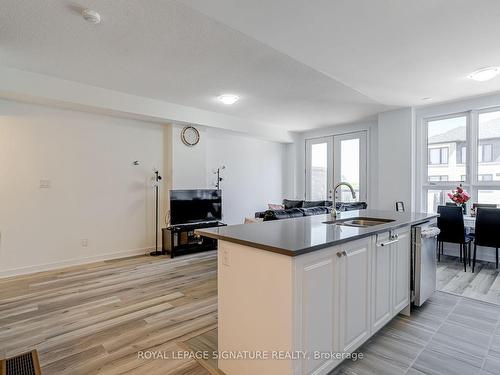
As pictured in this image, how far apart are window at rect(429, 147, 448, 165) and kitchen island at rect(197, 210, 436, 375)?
13.0 ft

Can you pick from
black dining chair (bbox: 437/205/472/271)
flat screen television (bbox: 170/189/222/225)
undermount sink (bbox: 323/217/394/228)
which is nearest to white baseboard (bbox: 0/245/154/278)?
flat screen television (bbox: 170/189/222/225)

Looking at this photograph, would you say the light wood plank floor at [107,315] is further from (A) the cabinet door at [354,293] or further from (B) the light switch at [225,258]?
(A) the cabinet door at [354,293]

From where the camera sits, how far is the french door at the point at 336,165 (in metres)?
6.55

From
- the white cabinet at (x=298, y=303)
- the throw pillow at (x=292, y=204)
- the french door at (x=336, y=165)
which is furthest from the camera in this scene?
the french door at (x=336, y=165)

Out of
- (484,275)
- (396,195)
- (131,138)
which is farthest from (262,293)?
(396,195)

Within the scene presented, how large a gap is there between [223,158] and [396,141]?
3.58m

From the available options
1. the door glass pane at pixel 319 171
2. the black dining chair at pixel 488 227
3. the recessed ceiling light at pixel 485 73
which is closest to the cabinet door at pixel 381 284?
the black dining chair at pixel 488 227

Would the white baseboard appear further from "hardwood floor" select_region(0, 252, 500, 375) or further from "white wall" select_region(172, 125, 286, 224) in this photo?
"white wall" select_region(172, 125, 286, 224)

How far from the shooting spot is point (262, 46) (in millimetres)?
2922

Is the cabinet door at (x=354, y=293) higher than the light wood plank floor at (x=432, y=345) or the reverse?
higher

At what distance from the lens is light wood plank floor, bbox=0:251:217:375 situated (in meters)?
2.02

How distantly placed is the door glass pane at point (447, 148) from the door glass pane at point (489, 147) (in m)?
0.22

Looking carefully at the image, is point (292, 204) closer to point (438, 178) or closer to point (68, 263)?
point (438, 178)

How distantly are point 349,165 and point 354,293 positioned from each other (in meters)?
5.28
